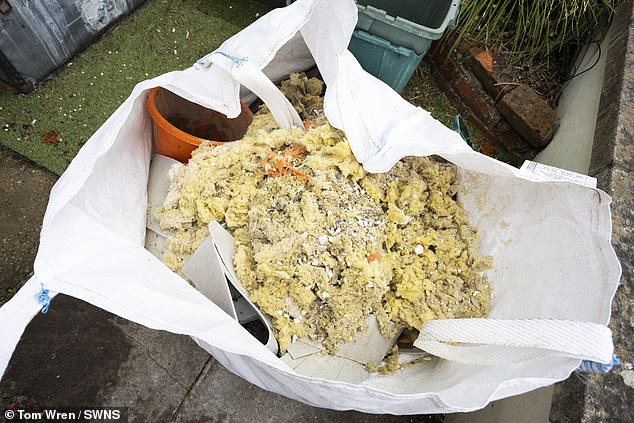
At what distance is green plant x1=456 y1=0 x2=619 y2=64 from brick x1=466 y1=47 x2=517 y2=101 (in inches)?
2.1

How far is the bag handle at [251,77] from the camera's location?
1.12 meters

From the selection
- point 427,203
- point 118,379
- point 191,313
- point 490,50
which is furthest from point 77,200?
point 490,50

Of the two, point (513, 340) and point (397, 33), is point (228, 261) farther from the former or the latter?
point (397, 33)

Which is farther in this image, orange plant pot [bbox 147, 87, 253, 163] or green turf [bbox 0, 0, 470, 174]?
green turf [bbox 0, 0, 470, 174]

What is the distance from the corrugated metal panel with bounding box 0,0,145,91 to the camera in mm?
1548

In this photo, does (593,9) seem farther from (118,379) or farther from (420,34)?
(118,379)

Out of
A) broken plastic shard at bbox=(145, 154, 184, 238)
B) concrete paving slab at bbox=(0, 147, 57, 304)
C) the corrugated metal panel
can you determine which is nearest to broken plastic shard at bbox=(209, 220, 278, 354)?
broken plastic shard at bbox=(145, 154, 184, 238)

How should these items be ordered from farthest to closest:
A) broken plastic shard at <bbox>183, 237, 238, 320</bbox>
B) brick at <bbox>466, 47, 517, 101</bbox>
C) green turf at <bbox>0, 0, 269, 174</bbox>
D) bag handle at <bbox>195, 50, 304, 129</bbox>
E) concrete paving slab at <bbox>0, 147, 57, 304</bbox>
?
brick at <bbox>466, 47, 517, 101</bbox> < green turf at <bbox>0, 0, 269, 174</bbox> < concrete paving slab at <bbox>0, 147, 57, 304</bbox> < bag handle at <bbox>195, 50, 304, 129</bbox> < broken plastic shard at <bbox>183, 237, 238, 320</bbox>

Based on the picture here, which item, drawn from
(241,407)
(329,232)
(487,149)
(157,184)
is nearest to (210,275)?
(329,232)

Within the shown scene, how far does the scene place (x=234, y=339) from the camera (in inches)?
34.8

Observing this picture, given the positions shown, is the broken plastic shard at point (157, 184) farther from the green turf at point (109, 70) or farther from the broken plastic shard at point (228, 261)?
the green turf at point (109, 70)

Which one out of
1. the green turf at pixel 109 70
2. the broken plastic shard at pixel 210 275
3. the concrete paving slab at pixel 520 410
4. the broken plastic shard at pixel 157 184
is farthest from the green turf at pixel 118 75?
the concrete paving slab at pixel 520 410

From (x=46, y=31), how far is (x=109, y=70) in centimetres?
26

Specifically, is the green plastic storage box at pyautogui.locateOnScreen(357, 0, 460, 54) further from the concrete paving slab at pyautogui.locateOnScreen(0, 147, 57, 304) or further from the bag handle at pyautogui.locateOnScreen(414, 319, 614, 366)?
the concrete paving slab at pyautogui.locateOnScreen(0, 147, 57, 304)
